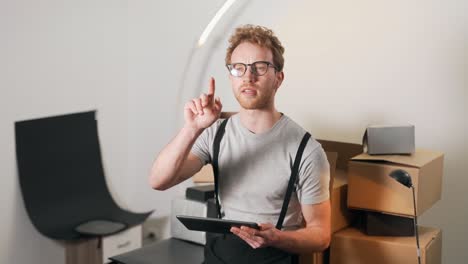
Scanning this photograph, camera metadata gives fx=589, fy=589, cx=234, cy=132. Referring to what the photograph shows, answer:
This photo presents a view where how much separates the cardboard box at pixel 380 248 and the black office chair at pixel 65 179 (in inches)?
49.4

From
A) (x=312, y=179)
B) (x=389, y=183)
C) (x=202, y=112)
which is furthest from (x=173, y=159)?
(x=389, y=183)

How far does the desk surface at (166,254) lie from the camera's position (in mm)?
2377

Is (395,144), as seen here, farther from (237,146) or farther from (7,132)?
Answer: (7,132)

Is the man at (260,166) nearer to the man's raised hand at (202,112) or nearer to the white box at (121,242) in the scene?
the man's raised hand at (202,112)

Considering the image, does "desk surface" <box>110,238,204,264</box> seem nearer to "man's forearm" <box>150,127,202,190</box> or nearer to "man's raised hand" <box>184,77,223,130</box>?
"man's forearm" <box>150,127,202,190</box>

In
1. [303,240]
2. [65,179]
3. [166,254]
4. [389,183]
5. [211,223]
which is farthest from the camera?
[65,179]

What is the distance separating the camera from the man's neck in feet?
5.99

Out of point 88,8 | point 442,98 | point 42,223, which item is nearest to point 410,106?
point 442,98

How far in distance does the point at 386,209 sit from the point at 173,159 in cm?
84

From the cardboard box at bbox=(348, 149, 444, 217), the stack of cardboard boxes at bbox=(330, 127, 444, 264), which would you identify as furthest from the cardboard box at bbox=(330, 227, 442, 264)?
the cardboard box at bbox=(348, 149, 444, 217)

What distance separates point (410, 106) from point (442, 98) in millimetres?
139

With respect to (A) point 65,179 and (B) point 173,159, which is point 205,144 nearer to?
(B) point 173,159

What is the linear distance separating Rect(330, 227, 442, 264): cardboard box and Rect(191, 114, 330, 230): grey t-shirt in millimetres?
385

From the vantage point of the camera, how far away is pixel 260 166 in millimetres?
1802
